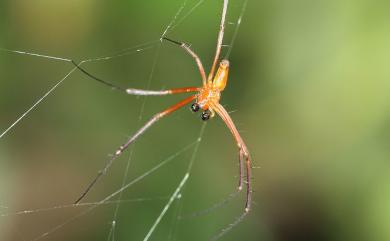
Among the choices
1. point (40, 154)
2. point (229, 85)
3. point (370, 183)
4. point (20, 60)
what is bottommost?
point (370, 183)

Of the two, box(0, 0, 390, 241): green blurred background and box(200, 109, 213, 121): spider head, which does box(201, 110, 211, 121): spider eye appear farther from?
box(0, 0, 390, 241): green blurred background

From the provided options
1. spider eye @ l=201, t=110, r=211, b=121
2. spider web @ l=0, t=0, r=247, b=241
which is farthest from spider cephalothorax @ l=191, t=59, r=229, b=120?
spider web @ l=0, t=0, r=247, b=241

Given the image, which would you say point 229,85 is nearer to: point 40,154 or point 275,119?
point 275,119

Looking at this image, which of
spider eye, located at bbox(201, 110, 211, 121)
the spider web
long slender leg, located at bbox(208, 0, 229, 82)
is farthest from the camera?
the spider web

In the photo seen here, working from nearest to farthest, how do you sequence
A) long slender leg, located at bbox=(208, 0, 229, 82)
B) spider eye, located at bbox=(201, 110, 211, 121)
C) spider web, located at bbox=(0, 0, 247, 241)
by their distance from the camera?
long slender leg, located at bbox=(208, 0, 229, 82) → spider eye, located at bbox=(201, 110, 211, 121) → spider web, located at bbox=(0, 0, 247, 241)

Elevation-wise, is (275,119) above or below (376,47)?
below

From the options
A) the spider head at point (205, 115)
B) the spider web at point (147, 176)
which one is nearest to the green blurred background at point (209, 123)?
the spider web at point (147, 176)

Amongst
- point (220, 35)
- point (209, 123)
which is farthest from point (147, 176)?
point (220, 35)

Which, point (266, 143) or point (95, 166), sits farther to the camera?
Result: point (266, 143)

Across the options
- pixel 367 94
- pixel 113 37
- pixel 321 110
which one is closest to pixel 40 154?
pixel 113 37
